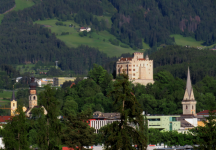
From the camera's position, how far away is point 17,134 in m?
52.8

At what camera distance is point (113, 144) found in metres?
40.4

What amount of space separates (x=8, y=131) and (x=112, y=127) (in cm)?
1435

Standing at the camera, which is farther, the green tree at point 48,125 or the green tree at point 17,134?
the green tree at point 17,134

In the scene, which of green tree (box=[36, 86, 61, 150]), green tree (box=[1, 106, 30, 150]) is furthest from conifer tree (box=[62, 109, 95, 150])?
green tree (box=[36, 86, 61, 150])

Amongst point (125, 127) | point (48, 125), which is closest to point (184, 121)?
point (48, 125)

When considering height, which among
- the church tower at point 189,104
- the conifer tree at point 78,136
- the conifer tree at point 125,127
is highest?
the church tower at point 189,104

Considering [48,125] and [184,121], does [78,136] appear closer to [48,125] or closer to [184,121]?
[48,125]

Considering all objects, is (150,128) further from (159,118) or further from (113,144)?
(113,144)

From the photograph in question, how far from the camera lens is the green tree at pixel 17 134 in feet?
170

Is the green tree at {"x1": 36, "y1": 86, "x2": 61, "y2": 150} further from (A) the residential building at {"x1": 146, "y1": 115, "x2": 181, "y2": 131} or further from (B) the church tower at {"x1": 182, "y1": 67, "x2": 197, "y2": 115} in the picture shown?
(B) the church tower at {"x1": 182, "y1": 67, "x2": 197, "y2": 115}

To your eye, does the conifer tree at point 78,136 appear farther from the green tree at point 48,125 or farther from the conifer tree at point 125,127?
the conifer tree at point 125,127

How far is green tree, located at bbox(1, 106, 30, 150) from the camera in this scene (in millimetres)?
51906

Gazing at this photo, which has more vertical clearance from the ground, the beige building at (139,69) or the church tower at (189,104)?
the beige building at (139,69)

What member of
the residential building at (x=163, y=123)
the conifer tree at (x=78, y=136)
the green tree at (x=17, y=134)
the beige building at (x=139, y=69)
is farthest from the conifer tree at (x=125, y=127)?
the beige building at (x=139, y=69)
